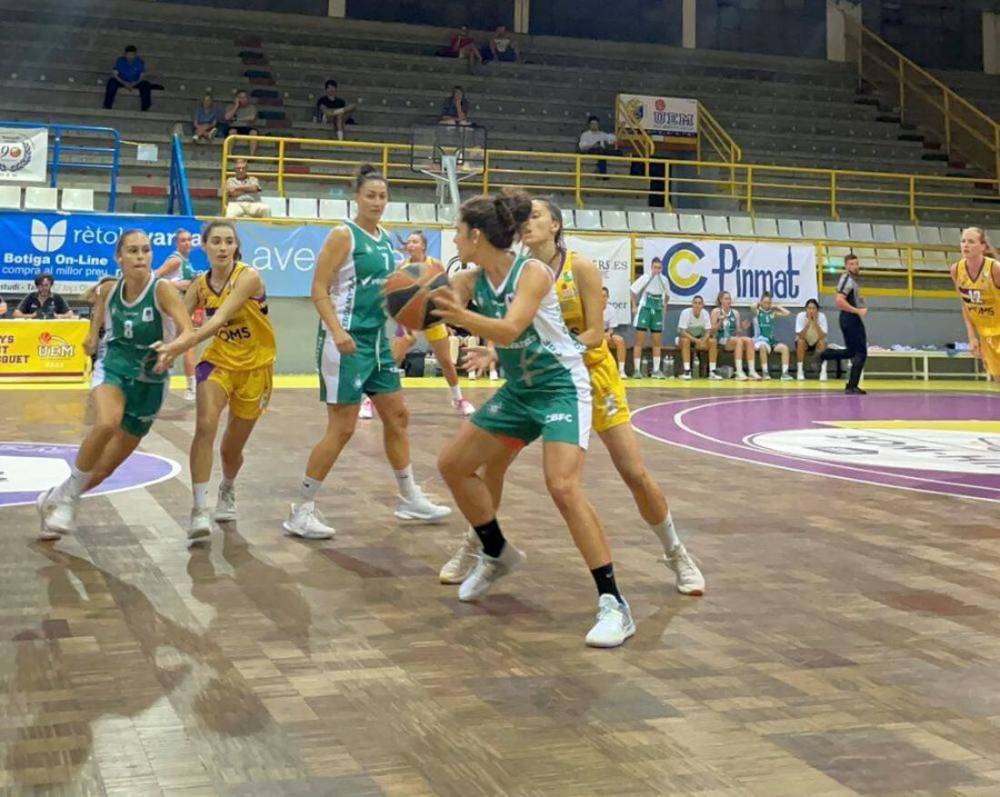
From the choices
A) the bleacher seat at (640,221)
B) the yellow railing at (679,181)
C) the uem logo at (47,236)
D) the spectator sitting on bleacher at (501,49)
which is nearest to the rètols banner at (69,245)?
the uem logo at (47,236)

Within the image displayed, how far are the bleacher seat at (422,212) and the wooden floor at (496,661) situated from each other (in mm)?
14034

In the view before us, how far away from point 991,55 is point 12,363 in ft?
86.8

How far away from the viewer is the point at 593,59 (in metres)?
28.9

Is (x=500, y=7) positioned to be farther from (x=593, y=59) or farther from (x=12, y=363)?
(x=12, y=363)

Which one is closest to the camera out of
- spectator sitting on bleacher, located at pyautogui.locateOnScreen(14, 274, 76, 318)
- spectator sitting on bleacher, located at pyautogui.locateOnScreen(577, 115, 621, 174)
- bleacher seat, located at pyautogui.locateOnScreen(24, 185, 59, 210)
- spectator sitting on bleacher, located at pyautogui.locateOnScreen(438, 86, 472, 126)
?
spectator sitting on bleacher, located at pyautogui.locateOnScreen(14, 274, 76, 318)

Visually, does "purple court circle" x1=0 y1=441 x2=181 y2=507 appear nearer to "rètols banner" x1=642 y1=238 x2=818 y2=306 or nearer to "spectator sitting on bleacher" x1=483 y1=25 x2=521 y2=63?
"rètols banner" x1=642 y1=238 x2=818 y2=306

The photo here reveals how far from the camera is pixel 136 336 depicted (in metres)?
5.81

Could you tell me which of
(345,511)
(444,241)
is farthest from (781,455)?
(444,241)

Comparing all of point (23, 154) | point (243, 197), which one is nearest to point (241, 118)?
point (243, 197)

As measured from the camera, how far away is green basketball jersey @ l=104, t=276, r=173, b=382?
580 centimetres

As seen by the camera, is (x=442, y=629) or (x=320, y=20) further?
(x=320, y=20)

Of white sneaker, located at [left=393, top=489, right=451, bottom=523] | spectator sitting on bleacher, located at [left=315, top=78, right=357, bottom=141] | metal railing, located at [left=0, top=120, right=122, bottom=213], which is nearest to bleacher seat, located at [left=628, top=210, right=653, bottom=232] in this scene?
spectator sitting on bleacher, located at [left=315, top=78, right=357, bottom=141]

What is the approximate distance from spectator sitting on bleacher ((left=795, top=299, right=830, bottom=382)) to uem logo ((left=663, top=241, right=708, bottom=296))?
5.80 feet

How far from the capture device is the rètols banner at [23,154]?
57.8ft
